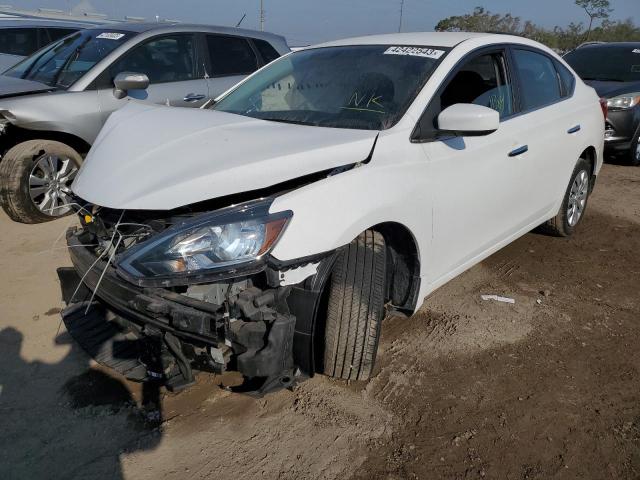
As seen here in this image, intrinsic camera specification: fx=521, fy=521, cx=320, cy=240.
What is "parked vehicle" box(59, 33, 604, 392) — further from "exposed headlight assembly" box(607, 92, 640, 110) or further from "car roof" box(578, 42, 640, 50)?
"car roof" box(578, 42, 640, 50)

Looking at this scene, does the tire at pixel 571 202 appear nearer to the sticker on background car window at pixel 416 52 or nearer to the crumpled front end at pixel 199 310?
the sticker on background car window at pixel 416 52

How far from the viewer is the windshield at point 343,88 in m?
2.79

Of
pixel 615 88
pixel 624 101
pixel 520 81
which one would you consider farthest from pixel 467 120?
pixel 615 88

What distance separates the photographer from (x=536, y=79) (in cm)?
380

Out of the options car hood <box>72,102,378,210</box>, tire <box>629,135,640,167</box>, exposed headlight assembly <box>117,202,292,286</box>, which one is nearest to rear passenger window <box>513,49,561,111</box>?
car hood <box>72,102,378,210</box>

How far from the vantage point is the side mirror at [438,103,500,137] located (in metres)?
2.56

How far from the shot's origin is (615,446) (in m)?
2.32

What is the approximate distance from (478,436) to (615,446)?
0.60 m

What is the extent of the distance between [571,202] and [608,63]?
209 inches

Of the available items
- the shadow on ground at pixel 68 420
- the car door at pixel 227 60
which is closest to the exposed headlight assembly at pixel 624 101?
the car door at pixel 227 60

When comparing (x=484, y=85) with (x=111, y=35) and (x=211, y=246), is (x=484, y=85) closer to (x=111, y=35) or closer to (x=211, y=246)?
(x=211, y=246)

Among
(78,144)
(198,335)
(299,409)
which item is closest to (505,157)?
(299,409)

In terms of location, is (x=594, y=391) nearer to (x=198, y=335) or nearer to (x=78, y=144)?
(x=198, y=335)

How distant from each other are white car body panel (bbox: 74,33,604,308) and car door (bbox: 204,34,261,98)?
2608 millimetres
